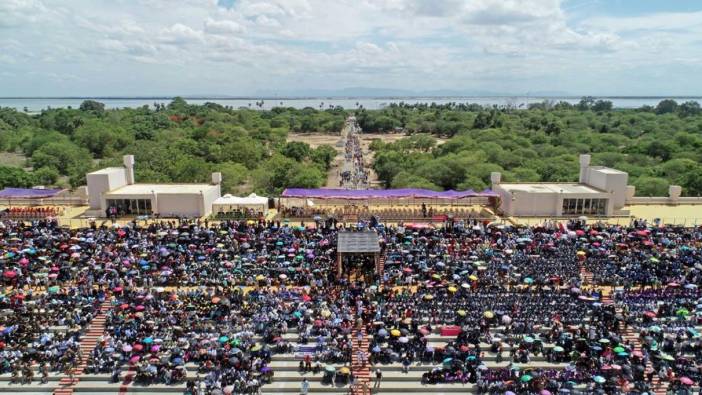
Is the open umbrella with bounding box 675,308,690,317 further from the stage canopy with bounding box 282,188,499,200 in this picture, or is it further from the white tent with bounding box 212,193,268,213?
the white tent with bounding box 212,193,268,213

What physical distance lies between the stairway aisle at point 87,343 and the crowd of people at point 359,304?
0.43 metres

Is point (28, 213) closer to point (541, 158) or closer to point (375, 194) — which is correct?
point (375, 194)

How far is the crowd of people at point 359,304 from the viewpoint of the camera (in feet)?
74.9

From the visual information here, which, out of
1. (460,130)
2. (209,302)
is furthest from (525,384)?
(460,130)

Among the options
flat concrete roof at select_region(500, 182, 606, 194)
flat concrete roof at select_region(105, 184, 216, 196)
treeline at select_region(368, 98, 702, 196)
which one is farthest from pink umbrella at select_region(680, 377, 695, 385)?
treeline at select_region(368, 98, 702, 196)

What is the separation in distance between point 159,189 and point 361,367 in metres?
24.6

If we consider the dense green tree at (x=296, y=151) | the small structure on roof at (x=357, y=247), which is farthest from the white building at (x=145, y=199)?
the dense green tree at (x=296, y=151)

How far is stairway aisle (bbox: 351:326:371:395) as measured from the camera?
22.3 metres

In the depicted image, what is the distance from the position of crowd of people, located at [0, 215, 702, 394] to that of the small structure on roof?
0.76 m

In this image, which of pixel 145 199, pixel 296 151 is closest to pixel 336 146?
pixel 296 151

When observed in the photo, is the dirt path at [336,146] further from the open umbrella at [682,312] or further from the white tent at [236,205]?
the open umbrella at [682,312]

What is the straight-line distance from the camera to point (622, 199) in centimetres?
3950

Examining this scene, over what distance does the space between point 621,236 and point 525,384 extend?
16.4m

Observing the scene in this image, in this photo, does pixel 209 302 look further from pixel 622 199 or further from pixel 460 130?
pixel 460 130
